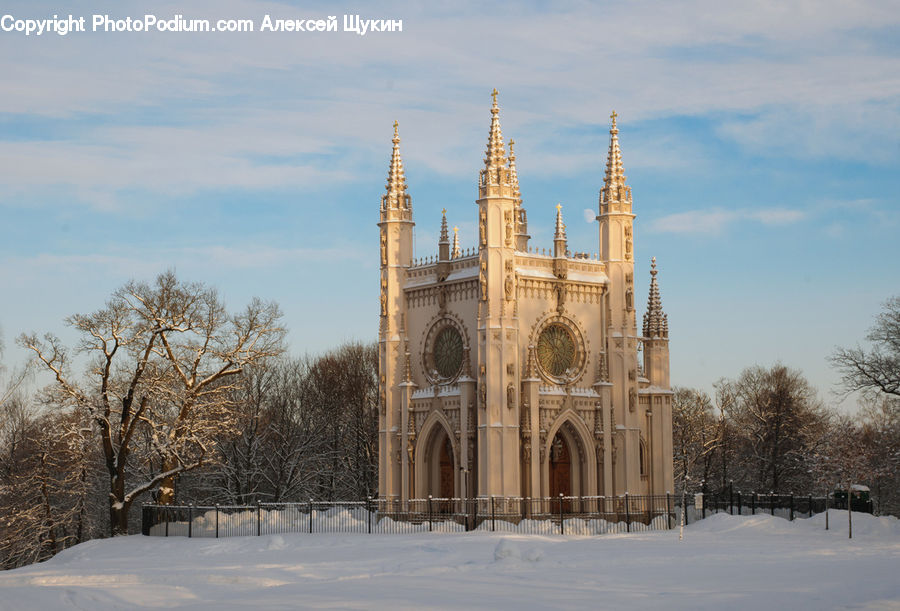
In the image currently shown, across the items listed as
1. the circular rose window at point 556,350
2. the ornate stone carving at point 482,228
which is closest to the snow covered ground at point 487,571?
the circular rose window at point 556,350

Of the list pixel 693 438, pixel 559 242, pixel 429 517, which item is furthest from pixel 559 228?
pixel 693 438

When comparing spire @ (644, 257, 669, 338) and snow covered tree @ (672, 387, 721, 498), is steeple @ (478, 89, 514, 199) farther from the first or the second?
snow covered tree @ (672, 387, 721, 498)

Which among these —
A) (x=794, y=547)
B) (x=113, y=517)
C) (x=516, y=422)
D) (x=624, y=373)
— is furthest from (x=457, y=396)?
(x=794, y=547)

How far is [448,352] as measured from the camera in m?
47.0

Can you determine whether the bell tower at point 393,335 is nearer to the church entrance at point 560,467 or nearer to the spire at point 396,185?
the spire at point 396,185

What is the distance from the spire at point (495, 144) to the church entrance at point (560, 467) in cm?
1113

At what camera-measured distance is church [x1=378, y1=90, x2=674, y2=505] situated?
44031 mm

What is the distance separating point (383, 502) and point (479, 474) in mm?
4423

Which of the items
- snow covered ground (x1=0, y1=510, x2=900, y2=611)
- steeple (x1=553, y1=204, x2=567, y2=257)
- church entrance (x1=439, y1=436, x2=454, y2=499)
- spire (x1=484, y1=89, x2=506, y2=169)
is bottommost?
snow covered ground (x1=0, y1=510, x2=900, y2=611)

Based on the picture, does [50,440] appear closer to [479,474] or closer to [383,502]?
[383,502]

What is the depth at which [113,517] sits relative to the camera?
40.6 meters

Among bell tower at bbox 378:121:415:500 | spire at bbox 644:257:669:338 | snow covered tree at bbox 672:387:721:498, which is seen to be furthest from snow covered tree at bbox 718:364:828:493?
bell tower at bbox 378:121:415:500

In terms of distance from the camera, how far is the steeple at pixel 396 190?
161 ft

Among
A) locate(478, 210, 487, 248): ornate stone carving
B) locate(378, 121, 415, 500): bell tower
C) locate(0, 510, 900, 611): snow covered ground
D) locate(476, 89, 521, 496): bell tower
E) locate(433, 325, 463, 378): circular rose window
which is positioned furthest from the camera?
locate(378, 121, 415, 500): bell tower
